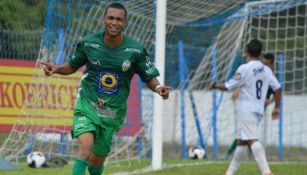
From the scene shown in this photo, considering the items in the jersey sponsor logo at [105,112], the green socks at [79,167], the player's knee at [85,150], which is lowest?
the green socks at [79,167]

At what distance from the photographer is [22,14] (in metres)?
19.2

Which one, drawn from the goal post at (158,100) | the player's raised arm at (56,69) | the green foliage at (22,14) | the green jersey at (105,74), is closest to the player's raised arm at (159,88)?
the green jersey at (105,74)

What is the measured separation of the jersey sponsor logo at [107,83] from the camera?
7583mm

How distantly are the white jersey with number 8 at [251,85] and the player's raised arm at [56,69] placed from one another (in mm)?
2914

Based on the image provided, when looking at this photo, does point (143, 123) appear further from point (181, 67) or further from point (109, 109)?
point (109, 109)

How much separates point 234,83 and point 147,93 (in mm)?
5419

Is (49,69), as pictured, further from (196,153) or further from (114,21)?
(196,153)

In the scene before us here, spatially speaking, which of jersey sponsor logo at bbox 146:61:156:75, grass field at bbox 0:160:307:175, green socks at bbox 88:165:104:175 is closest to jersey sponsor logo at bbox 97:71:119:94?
jersey sponsor logo at bbox 146:61:156:75

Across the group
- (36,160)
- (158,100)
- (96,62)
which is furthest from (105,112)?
(36,160)

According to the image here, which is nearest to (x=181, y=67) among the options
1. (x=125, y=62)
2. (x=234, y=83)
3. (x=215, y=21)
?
(x=215, y=21)

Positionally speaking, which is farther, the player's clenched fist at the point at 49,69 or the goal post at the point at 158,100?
the goal post at the point at 158,100

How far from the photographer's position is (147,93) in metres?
15.4

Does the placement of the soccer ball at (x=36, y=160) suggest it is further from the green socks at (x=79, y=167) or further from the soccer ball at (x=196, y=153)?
the green socks at (x=79, y=167)

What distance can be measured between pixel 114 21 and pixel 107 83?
22.4 inches
